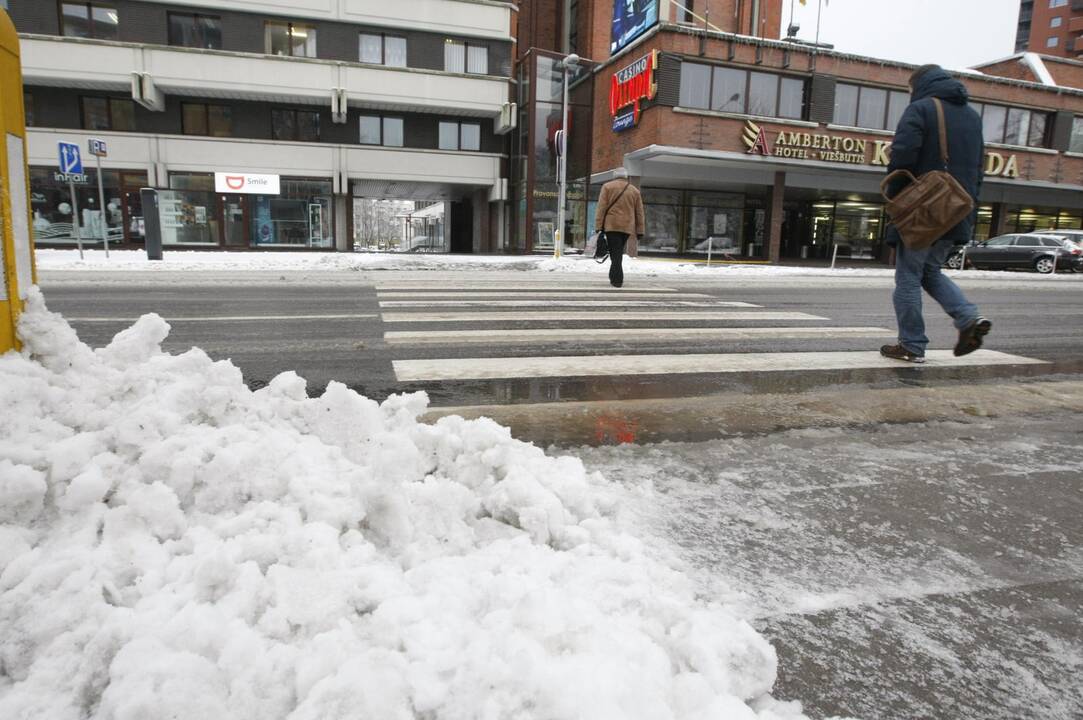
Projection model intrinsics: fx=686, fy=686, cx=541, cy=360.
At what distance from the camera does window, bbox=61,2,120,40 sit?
82.0ft

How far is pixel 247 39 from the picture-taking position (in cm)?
2634

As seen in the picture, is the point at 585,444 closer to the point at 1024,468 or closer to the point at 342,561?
the point at 342,561

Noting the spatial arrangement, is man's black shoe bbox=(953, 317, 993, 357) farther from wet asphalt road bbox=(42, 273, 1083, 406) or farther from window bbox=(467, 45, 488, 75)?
window bbox=(467, 45, 488, 75)

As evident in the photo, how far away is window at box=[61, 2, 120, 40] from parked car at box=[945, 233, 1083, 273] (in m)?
32.7

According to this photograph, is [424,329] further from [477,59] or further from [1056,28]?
[1056,28]

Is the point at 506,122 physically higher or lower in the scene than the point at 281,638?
higher

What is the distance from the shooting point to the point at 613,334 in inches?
263

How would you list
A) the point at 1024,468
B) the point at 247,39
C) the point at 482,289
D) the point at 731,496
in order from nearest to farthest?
the point at 731,496 → the point at 1024,468 → the point at 482,289 → the point at 247,39

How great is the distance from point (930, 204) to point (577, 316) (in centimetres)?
375

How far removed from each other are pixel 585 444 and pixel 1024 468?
2008 mm

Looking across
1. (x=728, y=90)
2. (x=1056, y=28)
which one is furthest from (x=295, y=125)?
(x=1056, y=28)

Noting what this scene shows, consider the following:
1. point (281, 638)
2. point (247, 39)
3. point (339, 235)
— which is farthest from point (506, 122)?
point (281, 638)

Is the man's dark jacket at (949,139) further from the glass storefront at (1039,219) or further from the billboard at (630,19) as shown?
the glass storefront at (1039,219)

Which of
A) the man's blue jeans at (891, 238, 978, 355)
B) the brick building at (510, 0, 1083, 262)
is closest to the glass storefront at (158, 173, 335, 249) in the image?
the brick building at (510, 0, 1083, 262)
